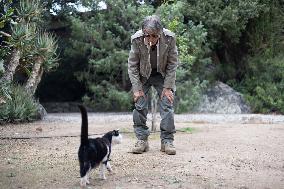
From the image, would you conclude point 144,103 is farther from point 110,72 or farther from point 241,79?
point 241,79

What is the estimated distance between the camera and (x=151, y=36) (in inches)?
223

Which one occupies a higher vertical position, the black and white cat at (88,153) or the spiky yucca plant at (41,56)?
the spiky yucca plant at (41,56)

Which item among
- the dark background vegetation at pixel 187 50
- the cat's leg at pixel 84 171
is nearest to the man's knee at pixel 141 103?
the cat's leg at pixel 84 171

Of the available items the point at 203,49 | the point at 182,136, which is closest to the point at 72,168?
the point at 182,136

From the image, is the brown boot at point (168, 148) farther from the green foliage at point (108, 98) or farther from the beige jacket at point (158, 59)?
the green foliage at point (108, 98)

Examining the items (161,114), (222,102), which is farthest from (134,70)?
(222,102)

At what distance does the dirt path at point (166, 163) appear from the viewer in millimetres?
4547

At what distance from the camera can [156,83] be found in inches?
243

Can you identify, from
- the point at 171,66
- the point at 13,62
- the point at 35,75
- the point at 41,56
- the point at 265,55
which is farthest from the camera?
the point at 265,55

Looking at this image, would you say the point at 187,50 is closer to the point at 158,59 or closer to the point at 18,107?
the point at 18,107

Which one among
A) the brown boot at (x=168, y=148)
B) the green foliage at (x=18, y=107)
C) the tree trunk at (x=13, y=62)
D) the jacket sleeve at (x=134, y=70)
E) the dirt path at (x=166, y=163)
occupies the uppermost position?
the tree trunk at (x=13, y=62)

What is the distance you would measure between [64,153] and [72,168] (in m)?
1.08

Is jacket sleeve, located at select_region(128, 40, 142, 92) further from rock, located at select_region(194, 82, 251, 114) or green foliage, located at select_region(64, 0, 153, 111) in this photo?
rock, located at select_region(194, 82, 251, 114)

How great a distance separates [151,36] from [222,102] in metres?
9.63
